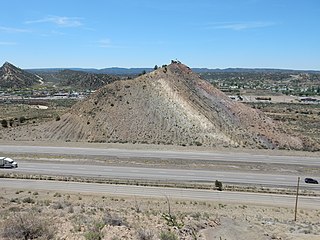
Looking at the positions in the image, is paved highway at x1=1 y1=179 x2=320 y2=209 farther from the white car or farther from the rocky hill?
the rocky hill

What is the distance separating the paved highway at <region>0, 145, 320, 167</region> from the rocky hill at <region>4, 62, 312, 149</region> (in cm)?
662

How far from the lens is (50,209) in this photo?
27.7m

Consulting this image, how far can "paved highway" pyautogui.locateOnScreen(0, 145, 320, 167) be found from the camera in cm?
5328

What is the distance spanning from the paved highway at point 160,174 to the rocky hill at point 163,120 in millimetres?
15841

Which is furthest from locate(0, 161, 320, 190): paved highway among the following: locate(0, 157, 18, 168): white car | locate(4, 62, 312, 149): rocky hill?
locate(4, 62, 312, 149): rocky hill

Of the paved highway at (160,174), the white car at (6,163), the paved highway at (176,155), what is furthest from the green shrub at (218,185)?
A: the white car at (6,163)

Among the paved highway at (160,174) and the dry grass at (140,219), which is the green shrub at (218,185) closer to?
the paved highway at (160,174)

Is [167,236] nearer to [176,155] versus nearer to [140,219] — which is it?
[140,219]

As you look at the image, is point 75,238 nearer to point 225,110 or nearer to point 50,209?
point 50,209

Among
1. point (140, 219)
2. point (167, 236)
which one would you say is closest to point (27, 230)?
point (167, 236)

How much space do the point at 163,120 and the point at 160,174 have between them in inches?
934

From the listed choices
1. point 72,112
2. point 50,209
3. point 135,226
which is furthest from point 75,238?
point 72,112

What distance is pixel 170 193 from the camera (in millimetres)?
38625

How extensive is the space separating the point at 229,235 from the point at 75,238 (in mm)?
9557
